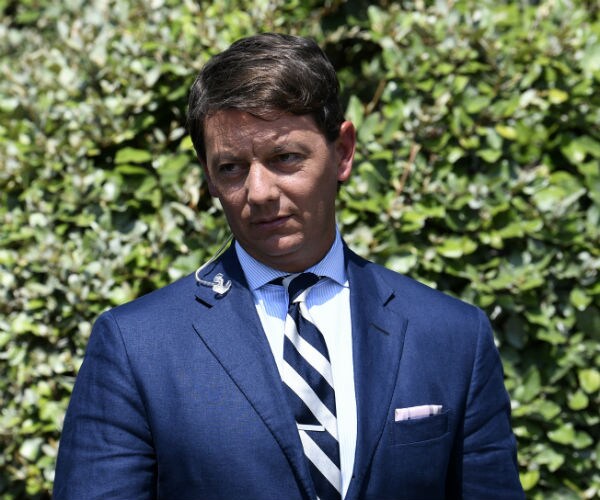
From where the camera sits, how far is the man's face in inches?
95.0

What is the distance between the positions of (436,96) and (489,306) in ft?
3.33

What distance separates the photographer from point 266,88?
7.89 feet

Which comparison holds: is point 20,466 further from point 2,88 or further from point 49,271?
point 2,88

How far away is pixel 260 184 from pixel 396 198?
5.14 feet

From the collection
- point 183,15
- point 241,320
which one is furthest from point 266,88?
point 183,15

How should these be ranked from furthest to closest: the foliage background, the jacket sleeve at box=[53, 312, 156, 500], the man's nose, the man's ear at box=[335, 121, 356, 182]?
the foliage background < the man's ear at box=[335, 121, 356, 182] < the man's nose < the jacket sleeve at box=[53, 312, 156, 500]

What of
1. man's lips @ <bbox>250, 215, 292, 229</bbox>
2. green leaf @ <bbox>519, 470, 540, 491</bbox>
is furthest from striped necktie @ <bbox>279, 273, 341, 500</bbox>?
green leaf @ <bbox>519, 470, 540, 491</bbox>

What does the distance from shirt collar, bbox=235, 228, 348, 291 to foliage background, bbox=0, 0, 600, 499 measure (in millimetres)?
1093

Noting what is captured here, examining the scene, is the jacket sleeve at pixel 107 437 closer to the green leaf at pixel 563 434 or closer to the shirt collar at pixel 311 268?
the shirt collar at pixel 311 268

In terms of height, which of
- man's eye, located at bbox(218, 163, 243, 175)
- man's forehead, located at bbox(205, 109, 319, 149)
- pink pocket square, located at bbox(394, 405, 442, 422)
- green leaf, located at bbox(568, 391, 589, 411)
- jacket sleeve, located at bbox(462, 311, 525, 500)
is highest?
man's forehead, located at bbox(205, 109, 319, 149)

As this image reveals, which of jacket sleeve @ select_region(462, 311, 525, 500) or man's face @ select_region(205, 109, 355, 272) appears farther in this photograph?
jacket sleeve @ select_region(462, 311, 525, 500)

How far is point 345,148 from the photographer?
274cm

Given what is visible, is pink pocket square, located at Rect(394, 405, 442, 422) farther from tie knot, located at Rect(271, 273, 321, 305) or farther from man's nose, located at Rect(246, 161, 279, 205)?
man's nose, located at Rect(246, 161, 279, 205)

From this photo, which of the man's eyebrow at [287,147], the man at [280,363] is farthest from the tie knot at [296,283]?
the man's eyebrow at [287,147]
